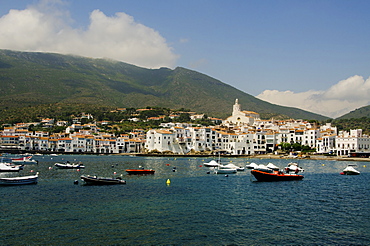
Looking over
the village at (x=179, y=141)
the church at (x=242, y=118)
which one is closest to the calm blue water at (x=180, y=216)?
the village at (x=179, y=141)

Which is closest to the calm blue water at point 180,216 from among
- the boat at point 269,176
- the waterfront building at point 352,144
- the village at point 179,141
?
the boat at point 269,176

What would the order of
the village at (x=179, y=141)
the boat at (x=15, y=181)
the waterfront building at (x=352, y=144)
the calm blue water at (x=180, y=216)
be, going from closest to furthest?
the calm blue water at (x=180, y=216) < the boat at (x=15, y=181) < the waterfront building at (x=352, y=144) < the village at (x=179, y=141)

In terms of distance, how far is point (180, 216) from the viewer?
21438 millimetres

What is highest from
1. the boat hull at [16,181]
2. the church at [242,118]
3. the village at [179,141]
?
the church at [242,118]

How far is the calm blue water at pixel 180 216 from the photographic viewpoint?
17000 millimetres

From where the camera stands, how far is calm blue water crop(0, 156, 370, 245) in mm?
17000

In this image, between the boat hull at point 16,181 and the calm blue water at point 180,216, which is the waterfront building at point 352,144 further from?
the boat hull at point 16,181

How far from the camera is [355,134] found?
99.4m

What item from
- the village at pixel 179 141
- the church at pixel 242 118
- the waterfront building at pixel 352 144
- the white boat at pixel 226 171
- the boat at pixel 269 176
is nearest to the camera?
the boat at pixel 269 176

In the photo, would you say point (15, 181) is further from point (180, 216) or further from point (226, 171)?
point (226, 171)

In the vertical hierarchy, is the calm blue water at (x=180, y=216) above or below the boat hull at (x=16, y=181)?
below

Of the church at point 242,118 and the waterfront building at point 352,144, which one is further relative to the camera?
the church at point 242,118

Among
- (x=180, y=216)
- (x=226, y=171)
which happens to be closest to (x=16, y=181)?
(x=180, y=216)

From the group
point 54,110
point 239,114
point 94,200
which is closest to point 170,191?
point 94,200
